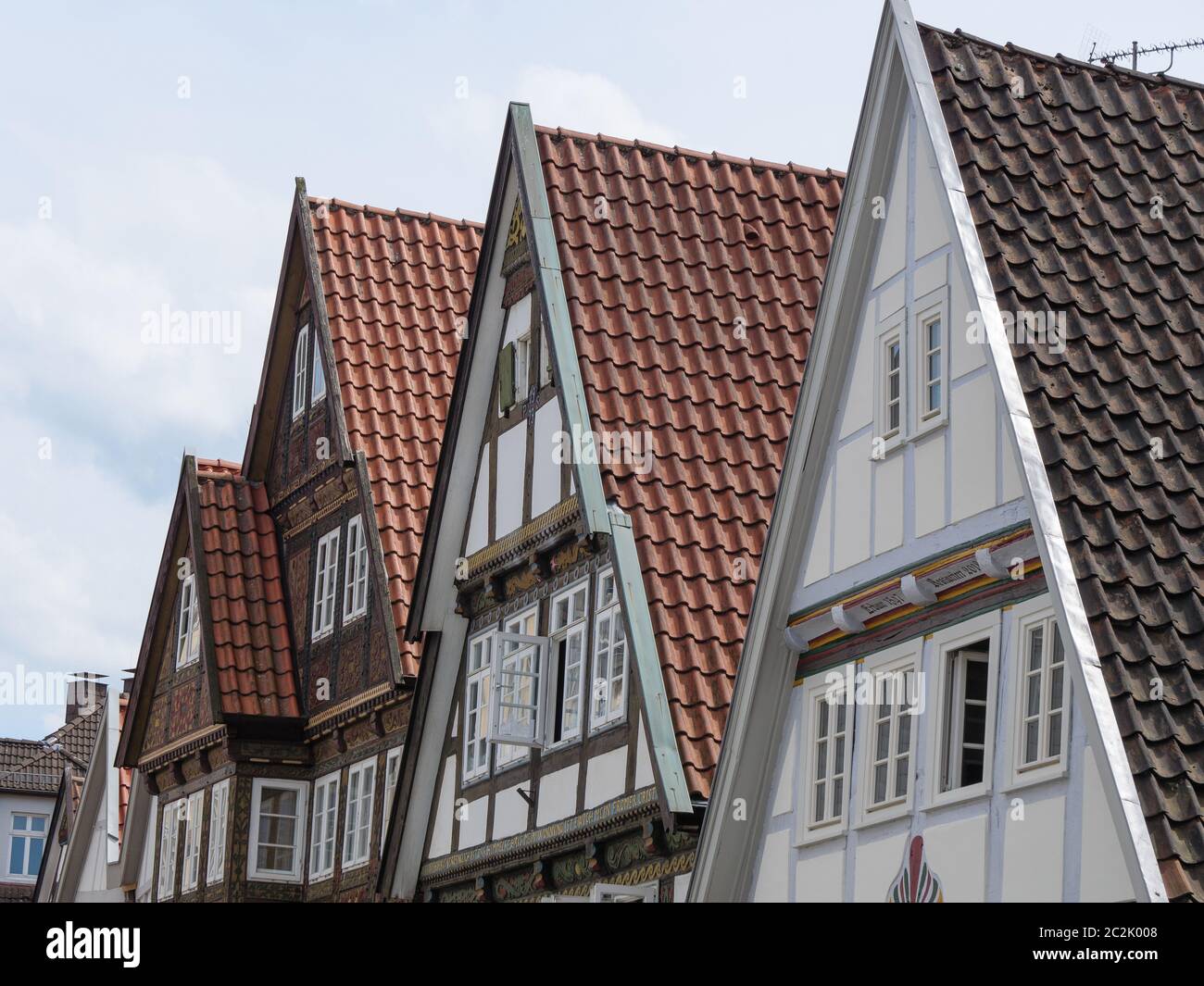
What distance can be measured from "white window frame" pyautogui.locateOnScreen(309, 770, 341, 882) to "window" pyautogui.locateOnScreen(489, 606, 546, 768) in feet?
15.4

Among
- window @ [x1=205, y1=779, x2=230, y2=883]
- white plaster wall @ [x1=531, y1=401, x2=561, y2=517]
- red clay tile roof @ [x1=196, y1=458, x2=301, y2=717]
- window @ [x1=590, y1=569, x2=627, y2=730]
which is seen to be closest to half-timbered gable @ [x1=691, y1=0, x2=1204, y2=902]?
window @ [x1=590, y1=569, x2=627, y2=730]

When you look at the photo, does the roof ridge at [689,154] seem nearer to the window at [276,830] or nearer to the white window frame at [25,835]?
the window at [276,830]

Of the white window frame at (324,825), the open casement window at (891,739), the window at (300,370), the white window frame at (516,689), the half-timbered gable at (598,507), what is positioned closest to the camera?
the open casement window at (891,739)

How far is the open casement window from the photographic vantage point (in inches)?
527

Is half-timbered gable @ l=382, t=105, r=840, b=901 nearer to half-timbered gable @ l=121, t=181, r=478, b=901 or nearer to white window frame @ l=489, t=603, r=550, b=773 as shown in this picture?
white window frame @ l=489, t=603, r=550, b=773

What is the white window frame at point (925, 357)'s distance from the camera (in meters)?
13.3

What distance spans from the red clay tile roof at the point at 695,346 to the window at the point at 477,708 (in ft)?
9.13

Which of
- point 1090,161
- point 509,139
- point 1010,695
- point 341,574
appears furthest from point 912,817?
point 341,574

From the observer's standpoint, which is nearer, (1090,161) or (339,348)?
(1090,161)

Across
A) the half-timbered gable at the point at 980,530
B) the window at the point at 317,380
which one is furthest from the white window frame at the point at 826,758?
the window at the point at 317,380

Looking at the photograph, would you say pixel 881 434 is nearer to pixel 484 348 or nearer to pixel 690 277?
pixel 690 277

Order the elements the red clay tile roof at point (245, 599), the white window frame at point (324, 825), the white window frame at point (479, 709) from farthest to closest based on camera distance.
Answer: the red clay tile roof at point (245, 599) → the white window frame at point (324, 825) → the white window frame at point (479, 709)

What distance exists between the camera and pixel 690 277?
64.3 ft
